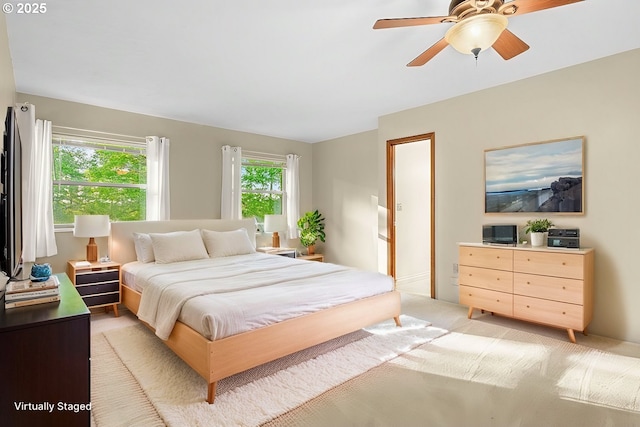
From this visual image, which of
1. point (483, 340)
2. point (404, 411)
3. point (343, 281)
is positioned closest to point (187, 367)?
point (343, 281)

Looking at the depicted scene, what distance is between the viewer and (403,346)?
2883mm

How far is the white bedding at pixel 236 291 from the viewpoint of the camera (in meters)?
2.23

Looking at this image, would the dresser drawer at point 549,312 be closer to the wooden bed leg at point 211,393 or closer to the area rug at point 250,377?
the area rug at point 250,377

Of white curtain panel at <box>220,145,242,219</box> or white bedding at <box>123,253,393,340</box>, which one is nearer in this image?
white bedding at <box>123,253,393,340</box>

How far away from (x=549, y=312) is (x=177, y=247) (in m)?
3.97

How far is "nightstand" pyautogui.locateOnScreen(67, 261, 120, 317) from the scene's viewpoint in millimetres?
3596

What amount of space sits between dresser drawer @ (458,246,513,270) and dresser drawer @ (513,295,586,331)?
1.08 feet

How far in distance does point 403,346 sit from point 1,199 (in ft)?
9.71

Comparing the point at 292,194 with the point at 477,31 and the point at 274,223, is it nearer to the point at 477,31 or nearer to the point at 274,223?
the point at 274,223

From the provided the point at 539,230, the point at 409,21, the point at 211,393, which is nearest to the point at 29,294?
the point at 211,393

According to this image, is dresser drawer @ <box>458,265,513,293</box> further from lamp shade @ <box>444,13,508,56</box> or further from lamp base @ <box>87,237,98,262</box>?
lamp base @ <box>87,237,98,262</box>

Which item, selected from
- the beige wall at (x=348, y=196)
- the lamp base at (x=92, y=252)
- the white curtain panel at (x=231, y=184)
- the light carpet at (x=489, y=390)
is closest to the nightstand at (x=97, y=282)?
the lamp base at (x=92, y=252)

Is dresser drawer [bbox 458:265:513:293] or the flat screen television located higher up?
the flat screen television

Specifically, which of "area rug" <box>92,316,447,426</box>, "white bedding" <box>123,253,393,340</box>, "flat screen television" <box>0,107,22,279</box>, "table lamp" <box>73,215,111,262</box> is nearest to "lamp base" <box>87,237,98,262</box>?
"table lamp" <box>73,215,111,262</box>
